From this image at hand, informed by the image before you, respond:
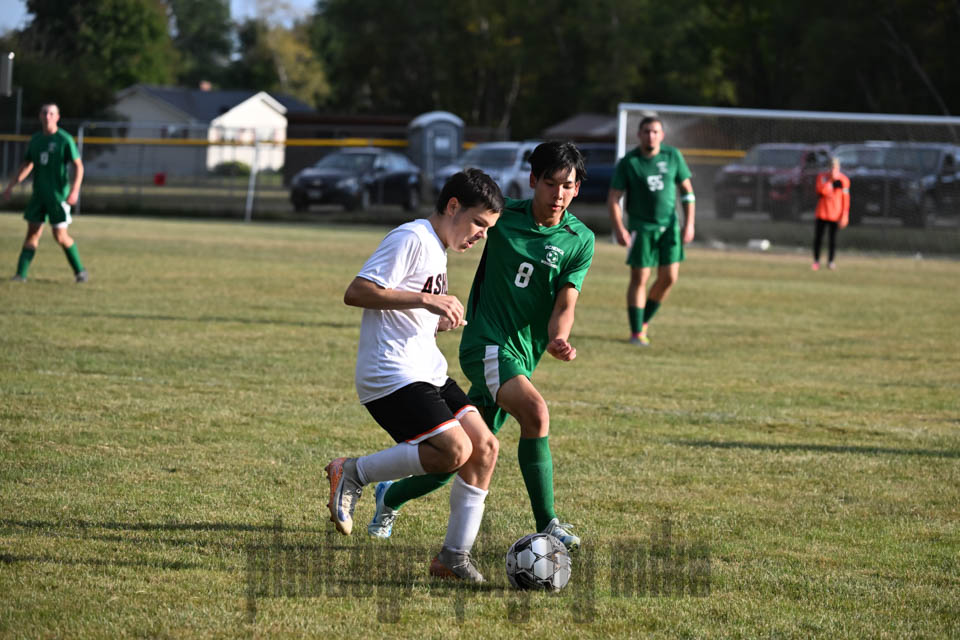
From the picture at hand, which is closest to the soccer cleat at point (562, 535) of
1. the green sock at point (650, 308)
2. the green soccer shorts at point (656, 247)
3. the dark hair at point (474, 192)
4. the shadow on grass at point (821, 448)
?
the dark hair at point (474, 192)

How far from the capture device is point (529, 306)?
4672 mm

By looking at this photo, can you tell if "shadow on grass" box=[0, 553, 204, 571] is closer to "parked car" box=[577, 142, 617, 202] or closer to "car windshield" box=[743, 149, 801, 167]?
"car windshield" box=[743, 149, 801, 167]

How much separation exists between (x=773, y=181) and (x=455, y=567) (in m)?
23.0

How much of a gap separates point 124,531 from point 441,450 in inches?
55.9

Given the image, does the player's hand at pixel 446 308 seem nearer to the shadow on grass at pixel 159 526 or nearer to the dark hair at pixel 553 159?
the dark hair at pixel 553 159

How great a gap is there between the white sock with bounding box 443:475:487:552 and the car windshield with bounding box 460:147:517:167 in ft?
83.1

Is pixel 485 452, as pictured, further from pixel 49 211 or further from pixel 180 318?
pixel 49 211

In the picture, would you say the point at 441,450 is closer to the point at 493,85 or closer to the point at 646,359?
the point at 646,359

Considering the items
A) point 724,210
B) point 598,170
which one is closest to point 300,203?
point 598,170

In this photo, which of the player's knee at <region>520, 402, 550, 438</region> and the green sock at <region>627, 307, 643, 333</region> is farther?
the green sock at <region>627, 307, 643, 333</region>

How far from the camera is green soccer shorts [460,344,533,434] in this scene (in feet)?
14.8

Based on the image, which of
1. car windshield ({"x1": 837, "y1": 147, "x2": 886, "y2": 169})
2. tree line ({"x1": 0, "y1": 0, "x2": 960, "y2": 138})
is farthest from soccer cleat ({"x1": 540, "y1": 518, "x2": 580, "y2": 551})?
tree line ({"x1": 0, "y1": 0, "x2": 960, "y2": 138})

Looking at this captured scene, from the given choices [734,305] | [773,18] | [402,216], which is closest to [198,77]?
[773,18]

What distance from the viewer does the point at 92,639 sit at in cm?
350
